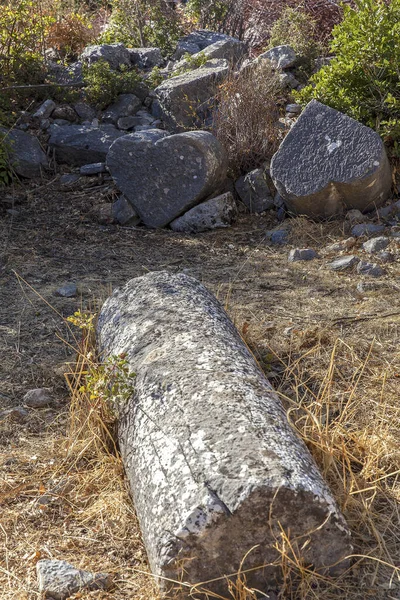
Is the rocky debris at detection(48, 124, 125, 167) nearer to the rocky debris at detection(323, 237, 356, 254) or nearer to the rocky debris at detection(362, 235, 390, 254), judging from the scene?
the rocky debris at detection(323, 237, 356, 254)

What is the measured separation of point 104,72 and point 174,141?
2306 millimetres

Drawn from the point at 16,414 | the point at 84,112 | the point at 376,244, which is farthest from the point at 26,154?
the point at 16,414

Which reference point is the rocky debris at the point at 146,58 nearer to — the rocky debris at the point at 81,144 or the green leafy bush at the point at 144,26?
the green leafy bush at the point at 144,26

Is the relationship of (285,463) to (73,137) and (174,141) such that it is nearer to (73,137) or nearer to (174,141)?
(174,141)

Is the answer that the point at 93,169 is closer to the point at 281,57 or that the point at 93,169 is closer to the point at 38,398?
the point at 281,57

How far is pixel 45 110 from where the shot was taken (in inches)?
308

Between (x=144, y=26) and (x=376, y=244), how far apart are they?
5753mm

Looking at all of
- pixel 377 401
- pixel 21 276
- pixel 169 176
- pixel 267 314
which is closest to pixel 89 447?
pixel 377 401

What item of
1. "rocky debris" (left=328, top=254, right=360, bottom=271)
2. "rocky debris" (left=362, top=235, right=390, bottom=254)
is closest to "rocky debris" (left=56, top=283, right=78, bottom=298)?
"rocky debris" (left=328, top=254, right=360, bottom=271)

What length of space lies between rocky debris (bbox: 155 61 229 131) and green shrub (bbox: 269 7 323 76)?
90cm

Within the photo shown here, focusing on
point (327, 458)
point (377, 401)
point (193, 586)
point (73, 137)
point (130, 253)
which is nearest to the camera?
point (193, 586)

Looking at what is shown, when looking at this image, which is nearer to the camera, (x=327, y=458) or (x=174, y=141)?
(x=327, y=458)

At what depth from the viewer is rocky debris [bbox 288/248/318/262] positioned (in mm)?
5383

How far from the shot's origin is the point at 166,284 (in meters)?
3.65
